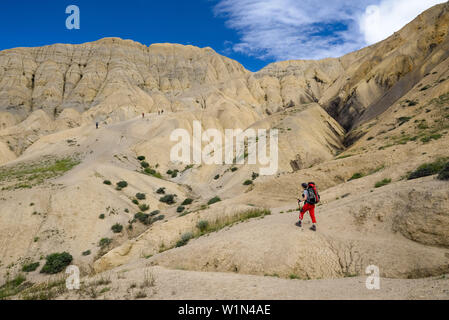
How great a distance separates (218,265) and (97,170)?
30.8 metres

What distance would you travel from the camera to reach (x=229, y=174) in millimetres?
35031

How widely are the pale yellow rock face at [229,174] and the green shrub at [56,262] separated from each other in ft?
2.56

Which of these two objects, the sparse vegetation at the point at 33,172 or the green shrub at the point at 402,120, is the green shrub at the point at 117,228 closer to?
the sparse vegetation at the point at 33,172

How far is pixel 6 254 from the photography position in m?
19.4

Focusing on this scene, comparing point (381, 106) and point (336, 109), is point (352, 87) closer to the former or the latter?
point (336, 109)

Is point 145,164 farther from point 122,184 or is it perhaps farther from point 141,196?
point 141,196

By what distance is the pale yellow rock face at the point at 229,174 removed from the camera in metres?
7.10

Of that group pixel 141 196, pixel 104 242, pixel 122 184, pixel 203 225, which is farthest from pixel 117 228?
pixel 203 225

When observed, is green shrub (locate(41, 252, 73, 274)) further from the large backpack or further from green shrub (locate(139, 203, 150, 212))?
the large backpack

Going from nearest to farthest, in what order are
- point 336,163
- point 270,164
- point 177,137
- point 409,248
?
point 409,248 < point 336,163 < point 270,164 < point 177,137

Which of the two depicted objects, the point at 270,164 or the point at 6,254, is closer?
the point at 6,254

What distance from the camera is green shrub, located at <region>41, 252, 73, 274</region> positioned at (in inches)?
721
